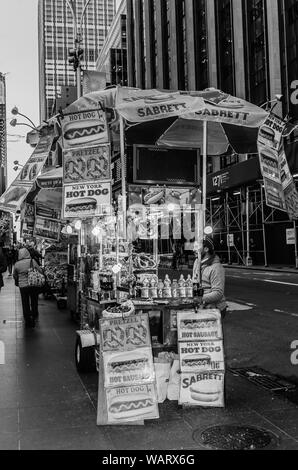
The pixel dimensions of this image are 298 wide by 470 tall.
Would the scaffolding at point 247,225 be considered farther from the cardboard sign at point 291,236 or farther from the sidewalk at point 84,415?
the sidewalk at point 84,415

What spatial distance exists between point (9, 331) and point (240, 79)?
36.0 metres

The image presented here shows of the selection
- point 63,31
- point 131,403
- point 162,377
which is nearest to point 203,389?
point 162,377

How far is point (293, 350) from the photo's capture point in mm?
8453

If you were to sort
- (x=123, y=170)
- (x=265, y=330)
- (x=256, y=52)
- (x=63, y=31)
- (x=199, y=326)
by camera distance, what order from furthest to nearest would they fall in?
1. (x=63, y=31)
2. (x=256, y=52)
3. (x=265, y=330)
4. (x=123, y=170)
5. (x=199, y=326)

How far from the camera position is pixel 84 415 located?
520cm

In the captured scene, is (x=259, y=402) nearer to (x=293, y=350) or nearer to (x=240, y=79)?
(x=293, y=350)

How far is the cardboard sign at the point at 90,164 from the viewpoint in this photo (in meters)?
6.59

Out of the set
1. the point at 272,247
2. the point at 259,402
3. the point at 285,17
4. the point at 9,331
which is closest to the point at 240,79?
the point at 285,17

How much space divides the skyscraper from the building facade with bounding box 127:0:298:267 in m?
15.8

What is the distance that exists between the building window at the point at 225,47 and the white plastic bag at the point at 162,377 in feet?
135

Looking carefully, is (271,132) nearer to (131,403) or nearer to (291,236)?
(131,403)

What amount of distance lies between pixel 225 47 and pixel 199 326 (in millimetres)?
44017

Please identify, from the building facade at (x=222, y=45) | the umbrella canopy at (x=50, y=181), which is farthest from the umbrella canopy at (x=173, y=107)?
the building facade at (x=222, y=45)
